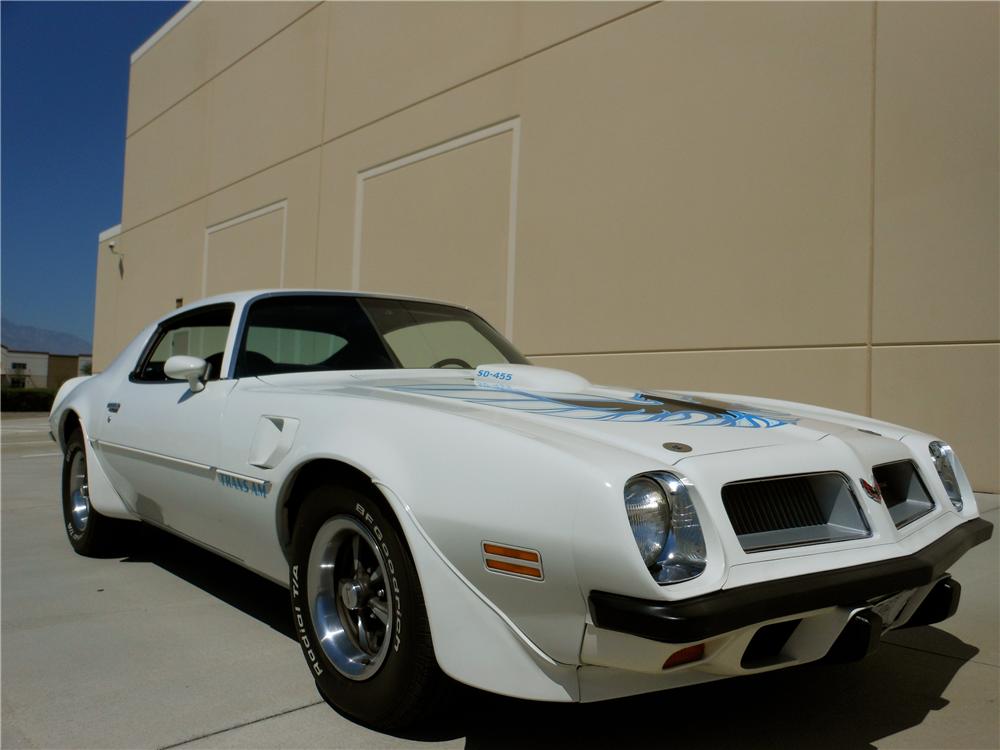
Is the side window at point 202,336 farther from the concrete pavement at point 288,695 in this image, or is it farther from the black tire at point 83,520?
the concrete pavement at point 288,695

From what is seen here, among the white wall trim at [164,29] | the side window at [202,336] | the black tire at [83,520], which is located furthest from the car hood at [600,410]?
the white wall trim at [164,29]

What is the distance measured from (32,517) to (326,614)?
14.5 feet

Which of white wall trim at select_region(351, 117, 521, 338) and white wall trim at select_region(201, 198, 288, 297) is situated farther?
white wall trim at select_region(201, 198, 288, 297)

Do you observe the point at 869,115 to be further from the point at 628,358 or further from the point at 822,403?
the point at 628,358

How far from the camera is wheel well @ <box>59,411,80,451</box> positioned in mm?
4617

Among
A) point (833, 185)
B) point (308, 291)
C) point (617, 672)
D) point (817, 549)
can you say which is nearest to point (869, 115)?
point (833, 185)

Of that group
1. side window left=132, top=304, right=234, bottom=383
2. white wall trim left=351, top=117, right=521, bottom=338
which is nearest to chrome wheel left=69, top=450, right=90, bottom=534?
side window left=132, top=304, right=234, bottom=383

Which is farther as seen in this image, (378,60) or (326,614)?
(378,60)

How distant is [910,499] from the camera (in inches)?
100

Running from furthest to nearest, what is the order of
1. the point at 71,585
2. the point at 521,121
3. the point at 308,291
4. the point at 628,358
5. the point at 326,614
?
the point at 521,121
the point at 628,358
the point at 71,585
the point at 308,291
the point at 326,614

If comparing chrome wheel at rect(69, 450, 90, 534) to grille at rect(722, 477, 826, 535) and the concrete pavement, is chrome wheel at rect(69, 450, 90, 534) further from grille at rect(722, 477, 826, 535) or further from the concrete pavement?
grille at rect(722, 477, 826, 535)

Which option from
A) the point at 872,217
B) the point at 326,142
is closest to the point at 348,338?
the point at 872,217

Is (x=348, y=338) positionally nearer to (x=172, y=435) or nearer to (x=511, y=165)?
(x=172, y=435)

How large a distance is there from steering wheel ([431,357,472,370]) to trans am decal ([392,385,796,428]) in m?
0.68
